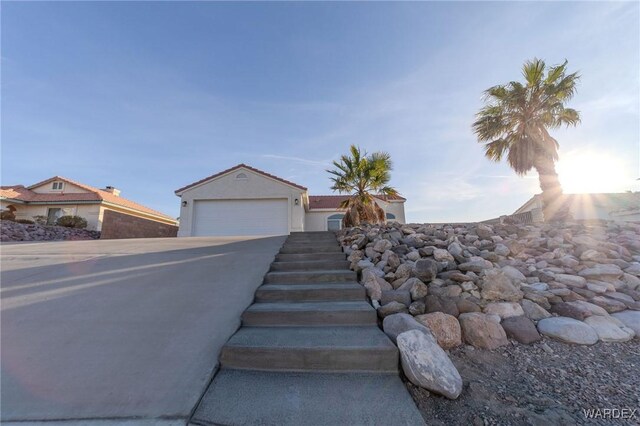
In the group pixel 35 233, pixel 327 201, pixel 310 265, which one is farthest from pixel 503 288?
pixel 35 233

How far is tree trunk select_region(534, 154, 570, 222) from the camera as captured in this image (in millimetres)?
8219

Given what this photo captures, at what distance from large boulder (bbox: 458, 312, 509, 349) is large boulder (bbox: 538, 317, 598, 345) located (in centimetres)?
41

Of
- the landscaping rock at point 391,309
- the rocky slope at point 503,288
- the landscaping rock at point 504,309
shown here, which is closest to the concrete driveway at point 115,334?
the landscaping rock at point 391,309

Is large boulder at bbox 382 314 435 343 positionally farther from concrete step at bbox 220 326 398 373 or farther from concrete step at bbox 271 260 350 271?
concrete step at bbox 271 260 350 271

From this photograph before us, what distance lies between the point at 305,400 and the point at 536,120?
11484 mm

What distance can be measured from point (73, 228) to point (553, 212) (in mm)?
19867

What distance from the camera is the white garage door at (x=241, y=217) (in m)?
11.0

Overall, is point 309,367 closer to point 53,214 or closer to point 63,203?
point 63,203

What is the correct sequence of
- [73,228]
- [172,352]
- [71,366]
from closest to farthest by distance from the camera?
[71,366] < [172,352] < [73,228]

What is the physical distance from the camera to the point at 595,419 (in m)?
1.52

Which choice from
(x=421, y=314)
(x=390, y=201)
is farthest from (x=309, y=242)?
(x=390, y=201)

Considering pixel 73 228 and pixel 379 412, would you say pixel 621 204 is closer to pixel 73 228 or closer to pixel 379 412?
pixel 379 412

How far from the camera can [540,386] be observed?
179 cm

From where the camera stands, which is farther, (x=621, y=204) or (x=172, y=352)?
(x=621, y=204)
